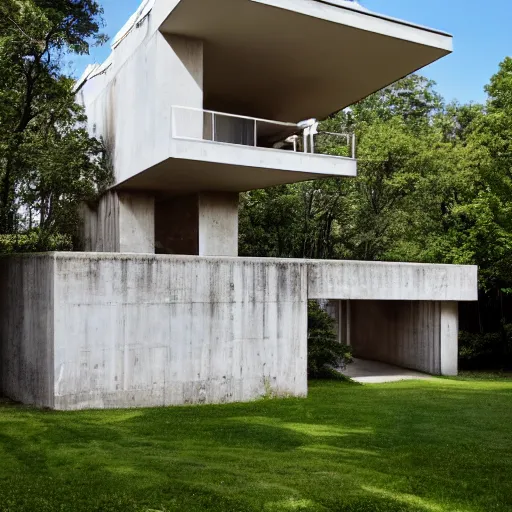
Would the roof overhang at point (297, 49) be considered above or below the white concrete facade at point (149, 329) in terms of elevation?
above

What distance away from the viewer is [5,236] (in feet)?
62.5

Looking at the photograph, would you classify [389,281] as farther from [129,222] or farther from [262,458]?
[262,458]

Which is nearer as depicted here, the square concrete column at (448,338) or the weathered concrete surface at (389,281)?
the weathered concrete surface at (389,281)

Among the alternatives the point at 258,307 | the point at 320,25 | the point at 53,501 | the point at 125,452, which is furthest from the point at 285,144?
the point at 53,501

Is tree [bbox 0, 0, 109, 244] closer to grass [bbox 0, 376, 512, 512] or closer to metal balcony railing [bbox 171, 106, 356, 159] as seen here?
metal balcony railing [bbox 171, 106, 356, 159]

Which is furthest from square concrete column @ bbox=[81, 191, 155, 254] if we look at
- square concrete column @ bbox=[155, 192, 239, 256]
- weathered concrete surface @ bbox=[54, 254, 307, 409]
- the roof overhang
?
weathered concrete surface @ bbox=[54, 254, 307, 409]

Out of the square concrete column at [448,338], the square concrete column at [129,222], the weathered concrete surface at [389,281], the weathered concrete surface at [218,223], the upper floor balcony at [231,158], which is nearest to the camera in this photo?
the upper floor balcony at [231,158]

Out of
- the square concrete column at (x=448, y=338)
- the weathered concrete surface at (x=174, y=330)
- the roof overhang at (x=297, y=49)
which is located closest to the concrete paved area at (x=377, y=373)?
the square concrete column at (x=448, y=338)

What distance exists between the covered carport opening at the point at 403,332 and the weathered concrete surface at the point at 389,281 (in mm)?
860

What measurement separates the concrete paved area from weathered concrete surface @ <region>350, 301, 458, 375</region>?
1.50 feet

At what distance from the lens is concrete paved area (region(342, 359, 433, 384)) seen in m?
17.6

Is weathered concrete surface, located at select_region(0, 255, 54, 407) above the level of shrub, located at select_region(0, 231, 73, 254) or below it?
below

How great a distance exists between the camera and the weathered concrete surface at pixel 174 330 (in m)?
11.0

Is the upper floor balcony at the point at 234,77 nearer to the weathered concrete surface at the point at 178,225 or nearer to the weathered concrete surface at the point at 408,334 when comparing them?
the weathered concrete surface at the point at 178,225
